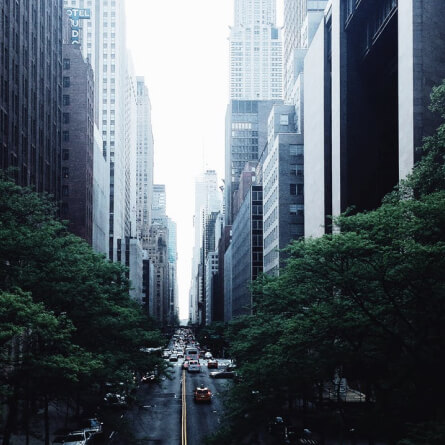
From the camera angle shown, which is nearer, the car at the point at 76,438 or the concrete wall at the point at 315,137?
the car at the point at 76,438

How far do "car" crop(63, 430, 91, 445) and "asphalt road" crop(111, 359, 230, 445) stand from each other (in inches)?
90.6

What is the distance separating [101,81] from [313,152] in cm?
11576

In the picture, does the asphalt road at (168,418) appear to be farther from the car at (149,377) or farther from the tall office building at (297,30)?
the tall office building at (297,30)

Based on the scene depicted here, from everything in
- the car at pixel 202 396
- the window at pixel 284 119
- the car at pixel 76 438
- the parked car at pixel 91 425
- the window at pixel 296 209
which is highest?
the window at pixel 284 119

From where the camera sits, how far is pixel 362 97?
69875 millimetres

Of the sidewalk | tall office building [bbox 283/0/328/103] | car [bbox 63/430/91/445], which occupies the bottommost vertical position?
the sidewalk

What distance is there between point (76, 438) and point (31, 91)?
43.7 meters

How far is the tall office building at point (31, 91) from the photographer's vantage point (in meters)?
66.3

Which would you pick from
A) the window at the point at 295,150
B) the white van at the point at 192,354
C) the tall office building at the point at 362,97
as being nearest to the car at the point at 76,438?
the tall office building at the point at 362,97

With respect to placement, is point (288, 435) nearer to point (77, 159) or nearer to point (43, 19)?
point (43, 19)

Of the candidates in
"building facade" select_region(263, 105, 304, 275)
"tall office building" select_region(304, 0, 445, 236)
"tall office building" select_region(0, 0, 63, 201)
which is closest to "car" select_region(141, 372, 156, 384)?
"tall office building" select_region(304, 0, 445, 236)

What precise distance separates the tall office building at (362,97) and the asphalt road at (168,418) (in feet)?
62.2

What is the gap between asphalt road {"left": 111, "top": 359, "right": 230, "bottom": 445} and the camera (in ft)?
162

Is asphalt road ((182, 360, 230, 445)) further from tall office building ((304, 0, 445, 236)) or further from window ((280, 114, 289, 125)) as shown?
window ((280, 114, 289, 125))
